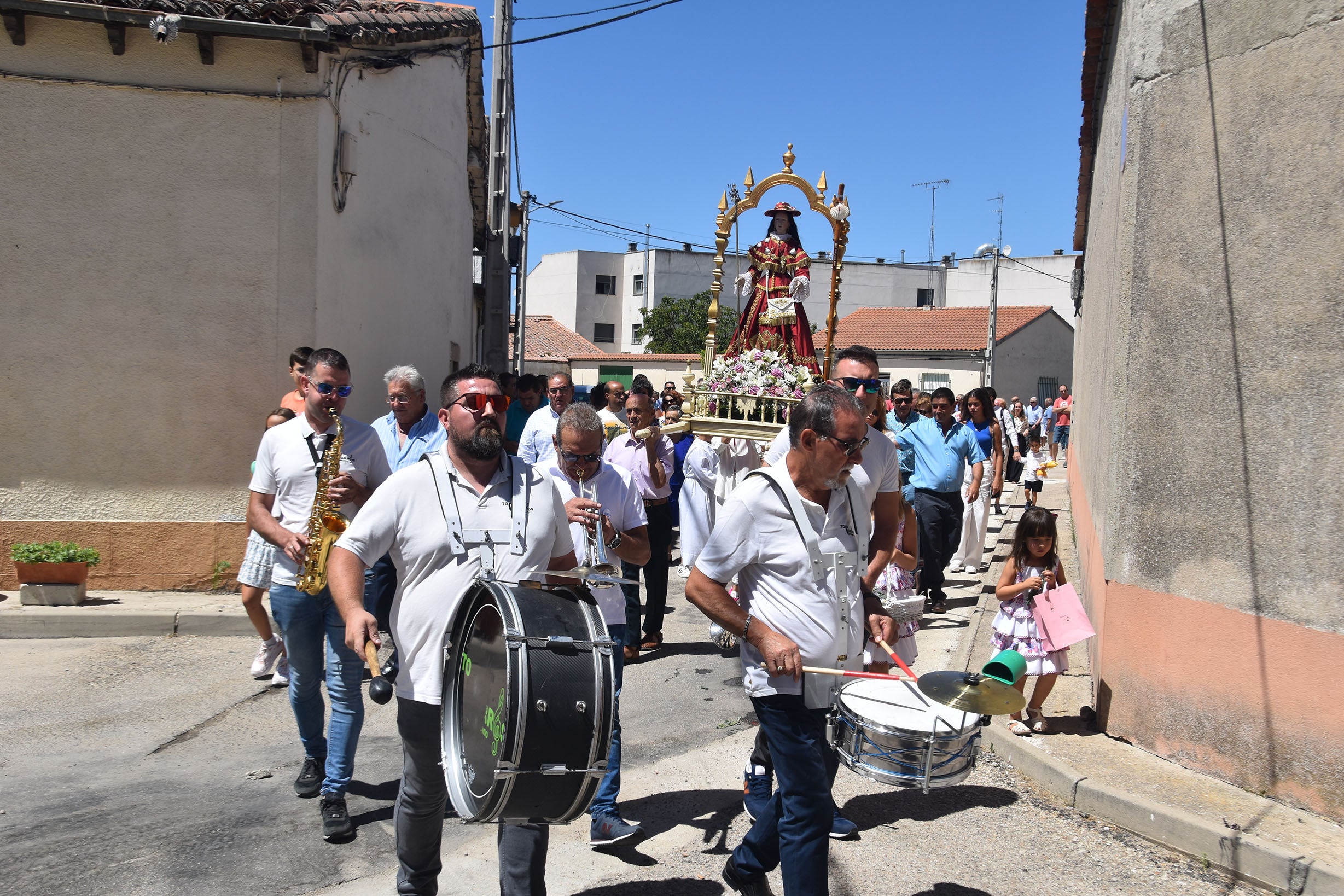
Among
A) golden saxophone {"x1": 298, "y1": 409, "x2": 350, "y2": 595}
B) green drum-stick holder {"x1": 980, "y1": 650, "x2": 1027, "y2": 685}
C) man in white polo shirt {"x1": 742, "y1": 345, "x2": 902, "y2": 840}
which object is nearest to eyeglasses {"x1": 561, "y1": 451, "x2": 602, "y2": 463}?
man in white polo shirt {"x1": 742, "y1": 345, "x2": 902, "y2": 840}

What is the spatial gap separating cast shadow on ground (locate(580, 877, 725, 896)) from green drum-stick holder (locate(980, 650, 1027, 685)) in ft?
4.24

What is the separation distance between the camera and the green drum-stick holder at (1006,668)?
3.28 metres

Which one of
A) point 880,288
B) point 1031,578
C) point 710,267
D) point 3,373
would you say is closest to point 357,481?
point 1031,578

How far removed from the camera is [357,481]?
479 cm

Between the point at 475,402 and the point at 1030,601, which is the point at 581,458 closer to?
the point at 475,402

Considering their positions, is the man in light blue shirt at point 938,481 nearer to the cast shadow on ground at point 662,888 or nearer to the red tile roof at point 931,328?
the cast shadow on ground at point 662,888

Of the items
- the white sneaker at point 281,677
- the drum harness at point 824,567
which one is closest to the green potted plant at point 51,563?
the white sneaker at point 281,677

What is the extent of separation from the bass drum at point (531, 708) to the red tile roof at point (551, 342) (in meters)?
47.4

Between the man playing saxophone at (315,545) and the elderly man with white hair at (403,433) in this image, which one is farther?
the elderly man with white hair at (403,433)

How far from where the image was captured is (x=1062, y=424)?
2595cm

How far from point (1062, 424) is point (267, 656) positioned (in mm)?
23080

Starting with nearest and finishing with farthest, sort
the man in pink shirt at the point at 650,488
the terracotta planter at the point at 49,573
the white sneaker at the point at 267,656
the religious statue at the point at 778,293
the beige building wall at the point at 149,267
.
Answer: the white sneaker at the point at 267,656 → the man in pink shirt at the point at 650,488 → the terracotta planter at the point at 49,573 → the beige building wall at the point at 149,267 → the religious statue at the point at 778,293

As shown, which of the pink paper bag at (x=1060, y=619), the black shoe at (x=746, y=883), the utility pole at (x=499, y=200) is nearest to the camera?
the black shoe at (x=746, y=883)

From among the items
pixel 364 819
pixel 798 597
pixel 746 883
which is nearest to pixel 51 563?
pixel 364 819
